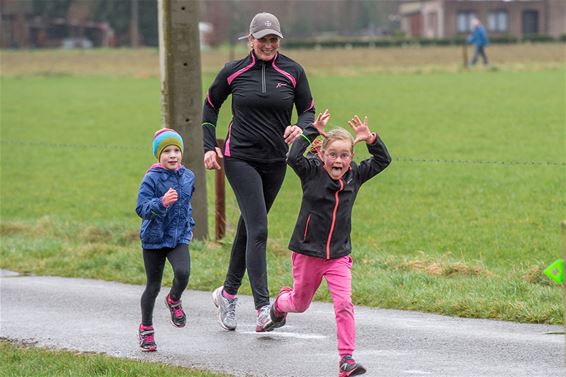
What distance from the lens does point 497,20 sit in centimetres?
11512

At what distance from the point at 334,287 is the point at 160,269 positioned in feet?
4.84

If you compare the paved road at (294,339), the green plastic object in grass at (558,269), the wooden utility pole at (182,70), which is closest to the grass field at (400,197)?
the paved road at (294,339)

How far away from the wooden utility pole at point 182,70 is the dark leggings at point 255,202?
141 inches

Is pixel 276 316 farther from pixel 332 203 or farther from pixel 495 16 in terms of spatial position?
pixel 495 16

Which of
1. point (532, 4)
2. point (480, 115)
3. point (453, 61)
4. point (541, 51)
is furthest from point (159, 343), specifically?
point (532, 4)

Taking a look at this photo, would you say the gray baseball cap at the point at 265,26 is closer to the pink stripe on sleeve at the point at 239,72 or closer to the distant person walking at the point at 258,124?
the distant person walking at the point at 258,124

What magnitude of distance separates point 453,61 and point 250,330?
53667 mm

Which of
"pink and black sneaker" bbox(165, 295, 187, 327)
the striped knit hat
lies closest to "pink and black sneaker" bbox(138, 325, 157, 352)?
"pink and black sneaker" bbox(165, 295, 187, 327)

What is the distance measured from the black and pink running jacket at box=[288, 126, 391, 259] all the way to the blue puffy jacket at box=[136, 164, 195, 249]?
931mm

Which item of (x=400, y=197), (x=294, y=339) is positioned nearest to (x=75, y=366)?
(x=294, y=339)

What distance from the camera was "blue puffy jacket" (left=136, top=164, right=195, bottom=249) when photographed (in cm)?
768

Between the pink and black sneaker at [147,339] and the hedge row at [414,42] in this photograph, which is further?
the hedge row at [414,42]

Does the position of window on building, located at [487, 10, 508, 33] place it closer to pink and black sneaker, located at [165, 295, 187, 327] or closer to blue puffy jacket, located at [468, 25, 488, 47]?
blue puffy jacket, located at [468, 25, 488, 47]

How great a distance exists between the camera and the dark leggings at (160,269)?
310 inches
